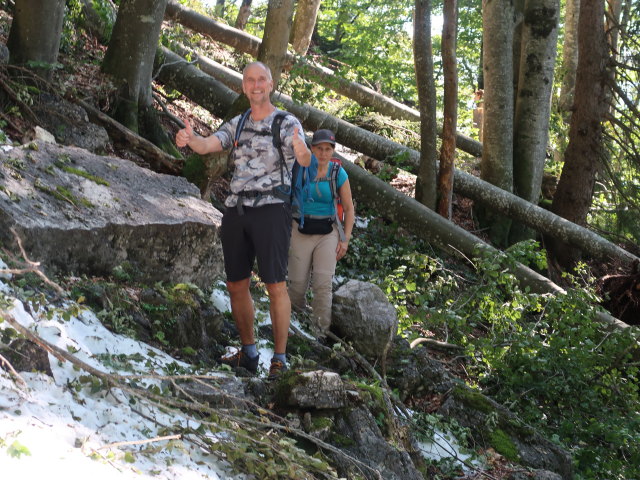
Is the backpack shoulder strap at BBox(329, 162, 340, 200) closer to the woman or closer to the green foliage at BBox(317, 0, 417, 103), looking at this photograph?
the woman

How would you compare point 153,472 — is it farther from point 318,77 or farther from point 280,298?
point 318,77

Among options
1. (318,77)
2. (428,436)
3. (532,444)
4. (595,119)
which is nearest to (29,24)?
(318,77)

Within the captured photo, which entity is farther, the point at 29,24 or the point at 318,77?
the point at 318,77

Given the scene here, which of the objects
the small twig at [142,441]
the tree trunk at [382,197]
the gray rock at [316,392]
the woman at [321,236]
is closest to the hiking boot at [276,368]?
the gray rock at [316,392]

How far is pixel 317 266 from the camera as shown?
6.97 metres

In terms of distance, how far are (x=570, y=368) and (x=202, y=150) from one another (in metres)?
4.78

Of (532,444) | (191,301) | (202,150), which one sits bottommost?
(532,444)

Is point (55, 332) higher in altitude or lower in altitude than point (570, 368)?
higher

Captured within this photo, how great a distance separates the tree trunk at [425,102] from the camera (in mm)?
10906

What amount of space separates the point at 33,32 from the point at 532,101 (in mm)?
8368

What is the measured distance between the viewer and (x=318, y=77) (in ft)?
36.1

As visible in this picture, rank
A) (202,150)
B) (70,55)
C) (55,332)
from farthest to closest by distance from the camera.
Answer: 1. (70,55)
2. (202,150)
3. (55,332)

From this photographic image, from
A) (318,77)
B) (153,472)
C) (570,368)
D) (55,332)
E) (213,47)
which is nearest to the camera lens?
(153,472)

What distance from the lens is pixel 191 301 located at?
594 centimetres
